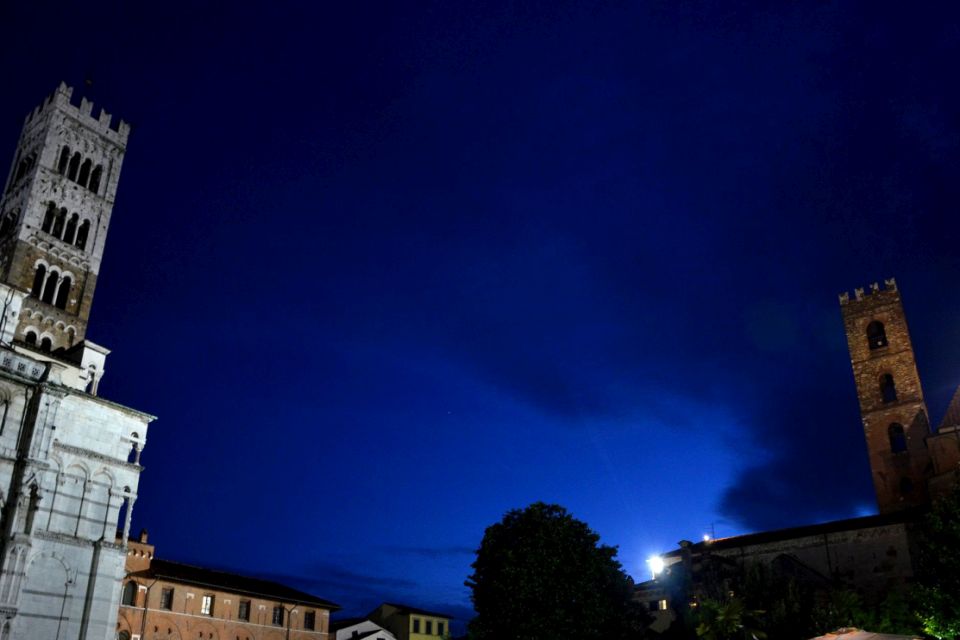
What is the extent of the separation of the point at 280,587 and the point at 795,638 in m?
40.2

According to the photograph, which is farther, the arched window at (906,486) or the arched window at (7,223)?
the arched window at (906,486)

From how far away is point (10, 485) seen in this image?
3225 cm

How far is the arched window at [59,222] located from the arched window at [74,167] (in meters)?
3.09

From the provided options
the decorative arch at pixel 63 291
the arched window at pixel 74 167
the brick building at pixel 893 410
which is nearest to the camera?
the decorative arch at pixel 63 291

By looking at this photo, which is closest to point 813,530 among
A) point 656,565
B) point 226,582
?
point 656,565

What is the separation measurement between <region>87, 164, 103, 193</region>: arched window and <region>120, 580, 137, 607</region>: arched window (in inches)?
1069

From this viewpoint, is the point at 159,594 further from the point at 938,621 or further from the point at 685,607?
the point at 938,621

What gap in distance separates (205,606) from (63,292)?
23800mm

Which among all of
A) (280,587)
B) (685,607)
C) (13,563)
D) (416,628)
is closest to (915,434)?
(685,607)

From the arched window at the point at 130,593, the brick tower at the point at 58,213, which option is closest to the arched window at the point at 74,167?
the brick tower at the point at 58,213

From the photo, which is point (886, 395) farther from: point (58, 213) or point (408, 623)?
point (58, 213)

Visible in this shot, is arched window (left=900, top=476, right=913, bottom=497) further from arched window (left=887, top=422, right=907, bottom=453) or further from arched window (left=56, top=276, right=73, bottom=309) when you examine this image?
arched window (left=56, top=276, right=73, bottom=309)

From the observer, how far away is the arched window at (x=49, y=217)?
49.8 metres

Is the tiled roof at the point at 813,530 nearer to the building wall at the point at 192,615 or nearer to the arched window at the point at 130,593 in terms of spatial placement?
the building wall at the point at 192,615
